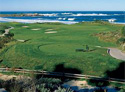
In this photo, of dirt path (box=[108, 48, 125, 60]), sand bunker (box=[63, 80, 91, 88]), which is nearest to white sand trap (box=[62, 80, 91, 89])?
sand bunker (box=[63, 80, 91, 88])

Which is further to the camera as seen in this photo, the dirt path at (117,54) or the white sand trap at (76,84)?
the dirt path at (117,54)

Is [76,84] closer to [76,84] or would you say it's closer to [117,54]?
[76,84]

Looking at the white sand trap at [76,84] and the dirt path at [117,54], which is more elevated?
the dirt path at [117,54]

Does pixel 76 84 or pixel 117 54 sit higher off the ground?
pixel 117 54

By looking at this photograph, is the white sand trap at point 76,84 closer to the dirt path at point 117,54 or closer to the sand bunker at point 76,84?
the sand bunker at point 76,84

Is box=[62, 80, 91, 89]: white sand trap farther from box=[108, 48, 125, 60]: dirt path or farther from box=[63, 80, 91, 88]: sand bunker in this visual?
box=[108, 48, 125, 60]: dirt path

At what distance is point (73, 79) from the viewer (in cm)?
1925

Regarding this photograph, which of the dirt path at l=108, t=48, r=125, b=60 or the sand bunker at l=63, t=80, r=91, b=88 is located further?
the dirt path at l=108, t=48, r=125, b=60


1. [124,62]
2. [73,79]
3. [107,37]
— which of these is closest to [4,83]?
[73,79]

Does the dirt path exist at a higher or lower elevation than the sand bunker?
higher

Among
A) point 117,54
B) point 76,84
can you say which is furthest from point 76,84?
point 117,54

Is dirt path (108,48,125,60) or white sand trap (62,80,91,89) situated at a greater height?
dirt path (108,48,125,60)

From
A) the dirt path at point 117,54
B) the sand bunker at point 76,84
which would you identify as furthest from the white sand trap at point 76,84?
the dirt path at point 117,54

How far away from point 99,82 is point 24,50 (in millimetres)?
12349
